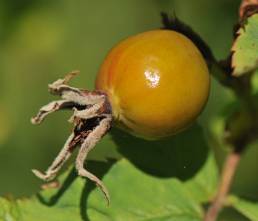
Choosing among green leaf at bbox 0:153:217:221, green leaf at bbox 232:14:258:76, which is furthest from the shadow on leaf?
green leaf at bbox 232:14:258:76

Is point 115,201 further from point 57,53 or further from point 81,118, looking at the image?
point 57,53

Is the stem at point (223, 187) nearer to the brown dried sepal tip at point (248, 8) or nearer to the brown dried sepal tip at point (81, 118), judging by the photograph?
the brown dried sepal tip at point (81, 118)

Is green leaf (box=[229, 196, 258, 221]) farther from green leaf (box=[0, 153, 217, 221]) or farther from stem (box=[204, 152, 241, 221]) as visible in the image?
green leaf (box=[0, 153, 217, 221])

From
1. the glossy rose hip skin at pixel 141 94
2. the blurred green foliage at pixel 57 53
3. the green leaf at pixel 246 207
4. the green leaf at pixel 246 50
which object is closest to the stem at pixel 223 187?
the green leaf at pixel 246 207

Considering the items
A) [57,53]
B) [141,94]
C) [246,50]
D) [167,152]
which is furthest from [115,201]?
[57,53]

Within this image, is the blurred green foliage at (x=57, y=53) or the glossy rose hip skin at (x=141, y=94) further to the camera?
the blurred green foliage at (x=57, y=53)
